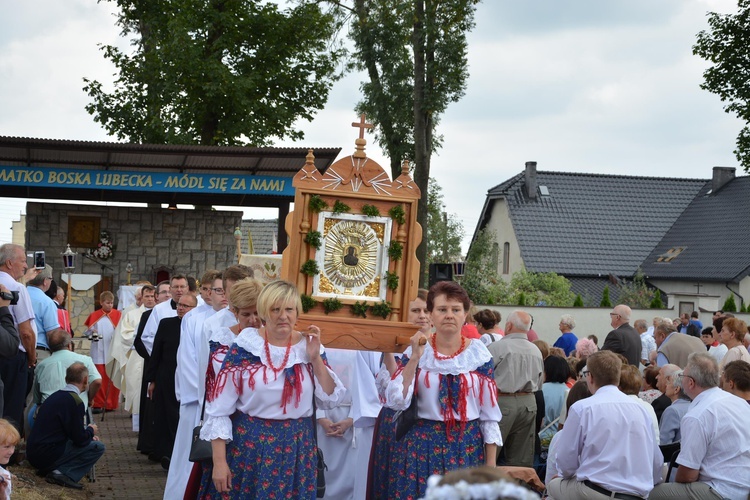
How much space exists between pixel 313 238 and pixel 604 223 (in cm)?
4349

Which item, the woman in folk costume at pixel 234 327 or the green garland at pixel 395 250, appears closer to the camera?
the woman in folk costume at pixel 234 327

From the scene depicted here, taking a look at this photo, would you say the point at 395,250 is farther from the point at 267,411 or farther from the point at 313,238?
the point at 267,411

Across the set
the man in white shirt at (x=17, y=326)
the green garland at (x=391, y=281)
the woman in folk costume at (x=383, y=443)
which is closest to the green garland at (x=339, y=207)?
the green garland at (x=391, y=281)

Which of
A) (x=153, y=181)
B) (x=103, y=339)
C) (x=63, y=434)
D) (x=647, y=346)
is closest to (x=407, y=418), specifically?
(x=63, y=434)

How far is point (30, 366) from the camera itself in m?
9.58

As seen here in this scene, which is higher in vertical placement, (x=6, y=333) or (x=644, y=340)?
(x=6, y=333)

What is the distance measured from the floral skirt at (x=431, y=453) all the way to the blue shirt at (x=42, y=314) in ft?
18.3

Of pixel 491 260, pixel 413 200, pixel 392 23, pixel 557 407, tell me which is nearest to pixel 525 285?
pixel 491 260

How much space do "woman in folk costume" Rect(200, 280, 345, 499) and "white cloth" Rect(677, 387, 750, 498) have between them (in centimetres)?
233

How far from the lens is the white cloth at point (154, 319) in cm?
1188

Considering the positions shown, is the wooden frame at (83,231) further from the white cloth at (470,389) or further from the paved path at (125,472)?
the white cloth at (470,389)

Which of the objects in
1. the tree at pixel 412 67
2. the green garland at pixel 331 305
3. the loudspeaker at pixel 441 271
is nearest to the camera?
the green garland at pixel 331 305

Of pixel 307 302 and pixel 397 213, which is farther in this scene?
pixel 397 213

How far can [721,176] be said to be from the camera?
1925 inches
